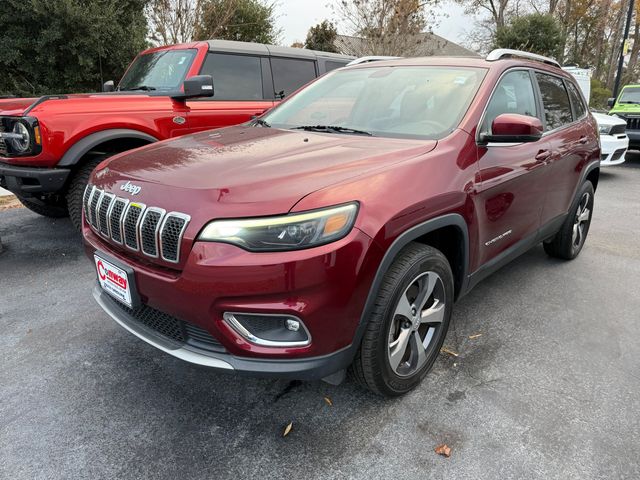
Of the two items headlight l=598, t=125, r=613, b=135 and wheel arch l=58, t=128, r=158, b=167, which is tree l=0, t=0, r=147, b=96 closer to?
wheel arch l=58, t=128, r=158, b=167

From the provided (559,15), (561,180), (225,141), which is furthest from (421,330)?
(559,15)

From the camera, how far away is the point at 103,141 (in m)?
4.18

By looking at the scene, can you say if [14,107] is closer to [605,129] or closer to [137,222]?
[137,222]

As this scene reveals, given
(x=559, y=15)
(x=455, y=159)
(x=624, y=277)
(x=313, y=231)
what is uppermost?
(x=559, y=15)

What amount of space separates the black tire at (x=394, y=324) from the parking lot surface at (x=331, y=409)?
16 centimetres

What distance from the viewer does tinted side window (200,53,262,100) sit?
5.18 meters

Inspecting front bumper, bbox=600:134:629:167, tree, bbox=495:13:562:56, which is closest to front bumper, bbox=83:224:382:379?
front bumper, bbox=600:134:629:167

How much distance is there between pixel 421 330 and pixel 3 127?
155 inches

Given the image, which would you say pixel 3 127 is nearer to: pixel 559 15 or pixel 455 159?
pixel 455 159

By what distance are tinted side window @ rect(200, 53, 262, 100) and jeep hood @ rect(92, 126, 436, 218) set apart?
8.73 feet

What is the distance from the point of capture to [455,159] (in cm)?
241

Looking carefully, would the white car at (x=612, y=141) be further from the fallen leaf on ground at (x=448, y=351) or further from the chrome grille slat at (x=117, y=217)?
the chrome grille slat at (x=117, y=217)

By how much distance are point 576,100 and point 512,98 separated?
1.54 m

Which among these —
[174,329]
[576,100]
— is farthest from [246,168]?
[576,100]
